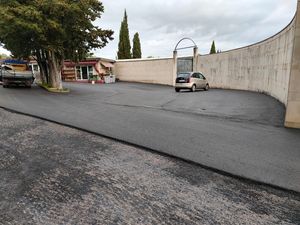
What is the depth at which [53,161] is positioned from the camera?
4.16m

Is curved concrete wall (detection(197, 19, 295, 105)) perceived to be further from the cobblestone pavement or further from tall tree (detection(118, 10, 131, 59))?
tall tree (detection(118, 10, 131, 59))

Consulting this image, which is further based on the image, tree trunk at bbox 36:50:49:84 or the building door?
the building door

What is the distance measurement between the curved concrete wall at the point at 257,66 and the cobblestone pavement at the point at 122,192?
7.81 meters

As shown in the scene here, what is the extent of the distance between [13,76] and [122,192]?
17821 mm

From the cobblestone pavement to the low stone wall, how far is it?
23206 millimetres

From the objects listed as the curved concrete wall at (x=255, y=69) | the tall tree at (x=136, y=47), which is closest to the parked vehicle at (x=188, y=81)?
the curved concrete wall at (x=255, y=69)

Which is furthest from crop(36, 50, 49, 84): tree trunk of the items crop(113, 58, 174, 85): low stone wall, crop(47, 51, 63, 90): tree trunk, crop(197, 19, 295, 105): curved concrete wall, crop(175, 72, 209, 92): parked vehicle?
crop(197, 19, 295, 105): curved concrete wall

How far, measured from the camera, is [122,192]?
3131mm

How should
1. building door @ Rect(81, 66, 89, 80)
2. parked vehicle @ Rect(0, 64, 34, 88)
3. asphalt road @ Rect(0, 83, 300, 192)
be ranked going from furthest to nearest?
1. building door @ Rect(81, 66, 89, 80)
2. parked vehicle @ Rect(0, 64, 34, 88)
3. asphalt road @ Rect(0, 83, 300, 192)

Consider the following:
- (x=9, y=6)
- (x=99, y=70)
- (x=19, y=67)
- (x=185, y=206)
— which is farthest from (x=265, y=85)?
(x=99, y=70)

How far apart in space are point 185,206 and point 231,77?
19.6 m

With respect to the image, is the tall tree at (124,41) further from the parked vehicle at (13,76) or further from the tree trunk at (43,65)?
the parked vehicle at (13,76)

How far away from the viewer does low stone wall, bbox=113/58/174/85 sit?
88.9 ft

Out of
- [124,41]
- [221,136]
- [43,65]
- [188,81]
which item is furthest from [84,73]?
[221,136]
